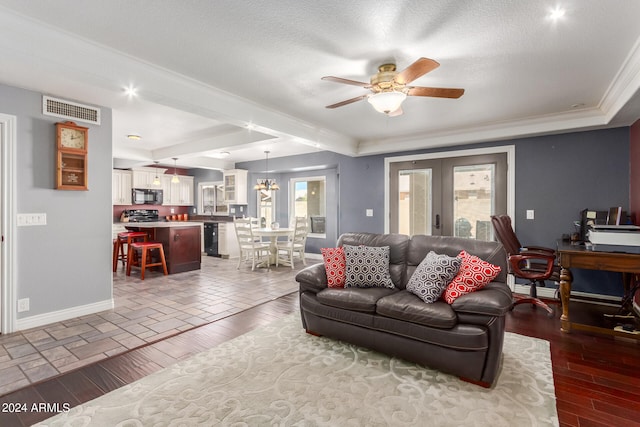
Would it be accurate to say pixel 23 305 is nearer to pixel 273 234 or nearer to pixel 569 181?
pixel 273 234

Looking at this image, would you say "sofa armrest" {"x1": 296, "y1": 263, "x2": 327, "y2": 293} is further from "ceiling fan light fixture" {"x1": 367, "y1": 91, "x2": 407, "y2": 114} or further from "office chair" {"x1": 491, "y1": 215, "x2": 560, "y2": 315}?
"office chair" {"x1": 491, "y1": 215, "x2": 560, "y2": 315}

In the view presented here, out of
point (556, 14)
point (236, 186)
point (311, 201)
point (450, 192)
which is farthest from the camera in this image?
point (236, 186)

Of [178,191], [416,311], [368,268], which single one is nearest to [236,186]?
[178,191]

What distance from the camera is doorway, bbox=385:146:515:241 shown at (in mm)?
4762

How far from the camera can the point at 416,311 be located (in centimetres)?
230

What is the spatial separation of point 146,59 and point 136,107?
1.46 metres

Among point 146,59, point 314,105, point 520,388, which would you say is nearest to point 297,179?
point 314,105

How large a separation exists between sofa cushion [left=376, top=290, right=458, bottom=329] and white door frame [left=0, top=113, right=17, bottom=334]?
3.56 meters

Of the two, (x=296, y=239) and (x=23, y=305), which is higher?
(x=296, y=239)

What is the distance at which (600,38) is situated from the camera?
2260mm

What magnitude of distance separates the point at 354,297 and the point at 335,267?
1.56ft

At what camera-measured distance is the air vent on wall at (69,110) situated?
10.6 feet

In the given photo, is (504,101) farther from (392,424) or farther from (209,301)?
(209,301)

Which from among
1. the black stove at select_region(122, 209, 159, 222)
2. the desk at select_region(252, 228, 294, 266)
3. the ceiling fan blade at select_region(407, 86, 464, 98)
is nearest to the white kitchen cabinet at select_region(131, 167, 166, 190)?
the black stove at select_region(122, 209, 159, 222)
